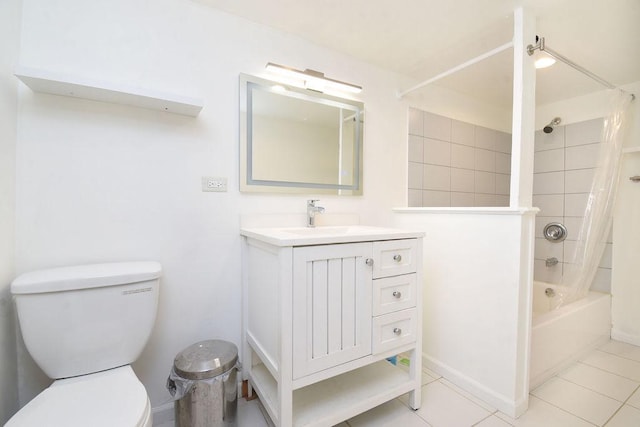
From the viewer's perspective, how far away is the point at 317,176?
177 cm

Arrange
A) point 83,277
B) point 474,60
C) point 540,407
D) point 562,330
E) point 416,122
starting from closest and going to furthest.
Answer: point 83,277, point 540,407, point 474,60, point 562,330, point 416,122

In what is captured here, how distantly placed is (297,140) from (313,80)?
376 mm

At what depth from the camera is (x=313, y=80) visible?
1.68 meters

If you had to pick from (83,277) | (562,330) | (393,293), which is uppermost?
(83,277)

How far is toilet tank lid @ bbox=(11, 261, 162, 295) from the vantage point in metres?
0.95

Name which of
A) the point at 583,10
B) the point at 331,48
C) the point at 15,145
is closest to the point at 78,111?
the point at 15,145

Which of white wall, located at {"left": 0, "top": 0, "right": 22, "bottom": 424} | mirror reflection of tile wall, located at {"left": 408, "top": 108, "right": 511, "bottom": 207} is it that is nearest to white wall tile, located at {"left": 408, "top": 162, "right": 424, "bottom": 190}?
mirror reflection of tile wall, located at {"left": 408, "top": 108, "right": 511, "bottom": 207}

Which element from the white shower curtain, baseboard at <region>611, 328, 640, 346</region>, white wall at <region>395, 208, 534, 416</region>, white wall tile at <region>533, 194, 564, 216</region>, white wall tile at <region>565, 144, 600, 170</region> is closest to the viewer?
white wall at <region>395, 208, 534, 416</region>

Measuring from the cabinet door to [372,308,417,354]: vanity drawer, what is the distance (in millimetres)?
46

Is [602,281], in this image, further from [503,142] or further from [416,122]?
[416,122]

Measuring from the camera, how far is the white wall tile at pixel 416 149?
2217mm

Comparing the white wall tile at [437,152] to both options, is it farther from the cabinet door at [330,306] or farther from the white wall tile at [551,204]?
the cabinet door at [330,306]

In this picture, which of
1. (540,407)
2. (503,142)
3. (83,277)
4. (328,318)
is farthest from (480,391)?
(503,142)

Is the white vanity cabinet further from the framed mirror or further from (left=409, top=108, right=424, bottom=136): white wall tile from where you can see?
(left=409, top=108, right=424, bottom=136): white wall tile
